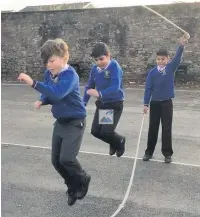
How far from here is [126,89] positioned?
55.0ft

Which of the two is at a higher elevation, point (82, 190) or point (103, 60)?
point (103, 60)

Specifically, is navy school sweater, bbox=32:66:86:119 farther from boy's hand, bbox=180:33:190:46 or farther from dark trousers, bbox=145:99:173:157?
dark trousers, bbox=145:99:173:157

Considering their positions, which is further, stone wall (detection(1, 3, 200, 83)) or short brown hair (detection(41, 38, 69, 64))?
stone wall (detection(1, 3, 200, 83))

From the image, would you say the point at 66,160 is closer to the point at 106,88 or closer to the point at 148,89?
the point at 106,88

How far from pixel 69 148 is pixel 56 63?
3.07 feet

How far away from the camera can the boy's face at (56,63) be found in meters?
4.02

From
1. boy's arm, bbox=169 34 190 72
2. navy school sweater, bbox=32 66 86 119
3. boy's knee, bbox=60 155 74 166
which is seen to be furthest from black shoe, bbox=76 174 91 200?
boy's arm, bbox=169 34 190 72

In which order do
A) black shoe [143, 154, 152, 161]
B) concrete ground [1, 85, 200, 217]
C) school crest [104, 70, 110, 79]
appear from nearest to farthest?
concrete ground [1, 85, 200, 217] → school crest [104, 70, 110, 79] → black shoe [143, 154, 152, 161]

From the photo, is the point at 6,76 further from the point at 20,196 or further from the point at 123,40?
the point at 20,196

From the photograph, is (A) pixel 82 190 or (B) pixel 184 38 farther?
(B) pixel 184 38

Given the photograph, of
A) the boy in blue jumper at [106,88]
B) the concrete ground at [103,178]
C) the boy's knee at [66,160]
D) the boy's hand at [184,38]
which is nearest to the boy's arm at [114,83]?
the boy in blue jumper at [106,88]

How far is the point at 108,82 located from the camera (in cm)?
551

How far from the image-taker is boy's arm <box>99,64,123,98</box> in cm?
525

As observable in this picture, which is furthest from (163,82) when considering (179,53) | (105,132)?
(105,132)
